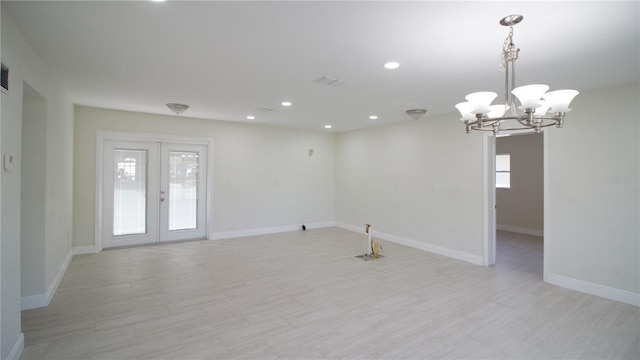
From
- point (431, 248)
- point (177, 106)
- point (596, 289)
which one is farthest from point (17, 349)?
point (596, 289)

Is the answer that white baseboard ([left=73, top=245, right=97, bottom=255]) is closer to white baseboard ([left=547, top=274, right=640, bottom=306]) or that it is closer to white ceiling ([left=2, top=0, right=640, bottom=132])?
white ceiling ([left=2, top=0, right=640, bottom=132])

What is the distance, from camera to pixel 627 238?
3.60 meters

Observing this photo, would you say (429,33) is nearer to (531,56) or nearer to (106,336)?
(531,56)

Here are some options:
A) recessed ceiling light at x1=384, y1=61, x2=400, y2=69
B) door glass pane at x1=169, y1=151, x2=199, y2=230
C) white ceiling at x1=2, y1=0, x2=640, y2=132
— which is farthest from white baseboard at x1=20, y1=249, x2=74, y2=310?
recessed ceiling light at x1=384, y1=61, x2=400, y2=69

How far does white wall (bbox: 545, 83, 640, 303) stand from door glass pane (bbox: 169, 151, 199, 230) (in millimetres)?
6143

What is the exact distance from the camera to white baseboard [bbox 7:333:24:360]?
229 cm

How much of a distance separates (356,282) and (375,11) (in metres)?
3.23

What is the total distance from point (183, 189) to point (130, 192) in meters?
0.92

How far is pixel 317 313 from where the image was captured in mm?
3229

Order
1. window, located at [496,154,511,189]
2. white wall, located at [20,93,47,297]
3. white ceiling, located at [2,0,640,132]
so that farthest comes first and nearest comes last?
window, located at [496,154,511,189]
white wall, located at [20,93,47,297]
white ceiling, located at [2,0,640,132]

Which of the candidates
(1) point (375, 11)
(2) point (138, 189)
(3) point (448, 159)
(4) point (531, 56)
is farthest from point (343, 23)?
(2) point (138, 189)

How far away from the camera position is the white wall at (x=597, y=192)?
11.7 feet

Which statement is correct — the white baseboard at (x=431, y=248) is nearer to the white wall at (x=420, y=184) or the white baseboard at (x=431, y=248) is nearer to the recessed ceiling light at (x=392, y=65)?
the white wall at (x=420, y=184)

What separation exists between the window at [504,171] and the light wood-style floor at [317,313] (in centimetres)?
341
